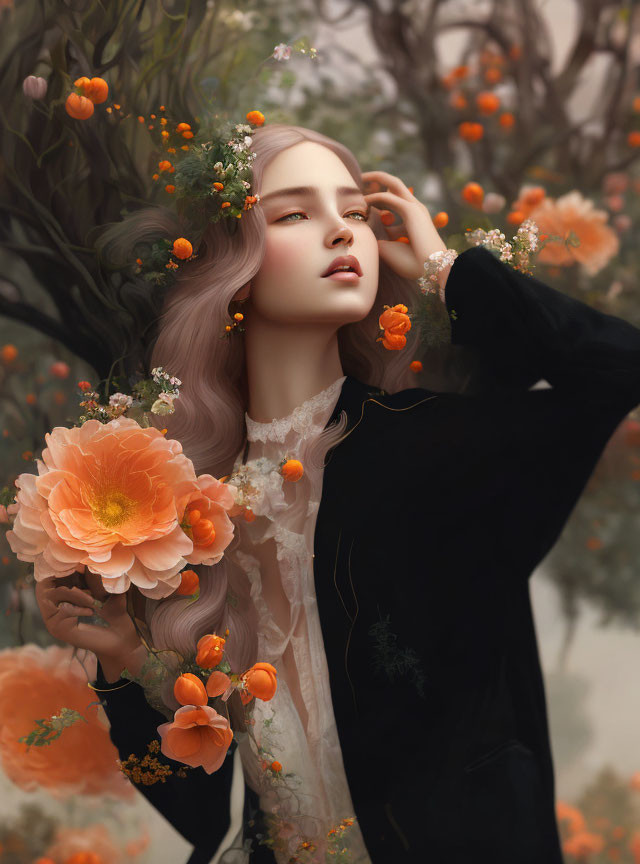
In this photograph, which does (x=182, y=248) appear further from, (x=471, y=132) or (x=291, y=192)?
(x=471, y=132)

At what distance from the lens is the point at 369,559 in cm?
169

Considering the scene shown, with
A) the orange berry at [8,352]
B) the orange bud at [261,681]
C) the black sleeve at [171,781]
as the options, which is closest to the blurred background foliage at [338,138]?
the orange berry at [8,352]

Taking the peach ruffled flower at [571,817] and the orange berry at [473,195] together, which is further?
the orange berry at [473,195]

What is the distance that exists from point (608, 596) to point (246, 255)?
0.98 metres

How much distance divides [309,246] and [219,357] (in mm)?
288

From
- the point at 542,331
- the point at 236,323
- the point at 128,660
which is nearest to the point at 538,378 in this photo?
the point at 542,331

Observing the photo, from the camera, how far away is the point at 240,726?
1.68 m

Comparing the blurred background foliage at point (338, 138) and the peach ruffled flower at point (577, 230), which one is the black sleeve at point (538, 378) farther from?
the peach ruffled flower at point (577, 230)

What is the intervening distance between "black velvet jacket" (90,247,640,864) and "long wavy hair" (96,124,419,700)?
0.15m

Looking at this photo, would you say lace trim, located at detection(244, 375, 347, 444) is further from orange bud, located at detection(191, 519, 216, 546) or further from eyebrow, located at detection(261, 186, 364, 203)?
eyebrow, located at detection(261, 186, 364, 203)

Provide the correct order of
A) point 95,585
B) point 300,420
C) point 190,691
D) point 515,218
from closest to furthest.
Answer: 1. point 190,691
2. point 95,585
3. point 300,420
4. point 515,218

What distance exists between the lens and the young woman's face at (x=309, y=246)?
1706 millimetres

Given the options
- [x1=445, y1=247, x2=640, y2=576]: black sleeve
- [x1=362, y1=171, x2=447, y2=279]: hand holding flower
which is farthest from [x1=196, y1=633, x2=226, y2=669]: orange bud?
[x1=362, y1=171, x2=447, y2=279]: hand holding flower

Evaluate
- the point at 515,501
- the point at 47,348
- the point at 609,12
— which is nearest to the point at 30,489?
the point at 47,348
